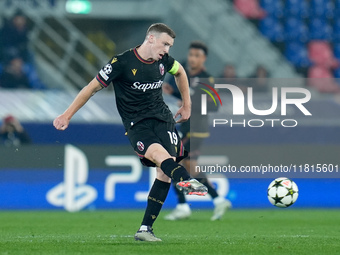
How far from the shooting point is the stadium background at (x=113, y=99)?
12.1 meters

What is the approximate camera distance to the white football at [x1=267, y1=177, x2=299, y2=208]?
794cm

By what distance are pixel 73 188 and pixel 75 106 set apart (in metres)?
5.61

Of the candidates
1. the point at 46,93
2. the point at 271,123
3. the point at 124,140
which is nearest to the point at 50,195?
the point at 124,140

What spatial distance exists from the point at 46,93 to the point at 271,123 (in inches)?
160

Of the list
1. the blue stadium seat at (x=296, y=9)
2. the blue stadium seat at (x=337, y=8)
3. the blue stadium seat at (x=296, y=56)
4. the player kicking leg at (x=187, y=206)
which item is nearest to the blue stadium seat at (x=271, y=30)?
the blue stadium seat at (x=296, y=56)

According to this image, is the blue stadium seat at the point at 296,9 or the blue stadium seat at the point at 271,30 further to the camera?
the blue stadium seat at the point at 296,9

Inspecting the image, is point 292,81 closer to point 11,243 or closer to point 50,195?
point 50,195

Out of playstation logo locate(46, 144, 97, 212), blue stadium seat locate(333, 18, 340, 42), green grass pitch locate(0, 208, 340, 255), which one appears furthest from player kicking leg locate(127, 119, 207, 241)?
blue stadium seat locate(333, 18, 340, 42)

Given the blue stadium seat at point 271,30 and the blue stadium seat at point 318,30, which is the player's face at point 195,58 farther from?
the blue stadium seat at point 318,30

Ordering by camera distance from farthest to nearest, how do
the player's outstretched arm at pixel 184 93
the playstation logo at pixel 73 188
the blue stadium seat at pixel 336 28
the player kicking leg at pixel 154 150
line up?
the blue stadium seat at pixel 336 28, the playstation logo at pixel 73 188, the player's outstretched arm at pixel 184 93, the player kicking leg at pixel 154 150

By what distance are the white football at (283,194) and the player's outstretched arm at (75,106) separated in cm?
243

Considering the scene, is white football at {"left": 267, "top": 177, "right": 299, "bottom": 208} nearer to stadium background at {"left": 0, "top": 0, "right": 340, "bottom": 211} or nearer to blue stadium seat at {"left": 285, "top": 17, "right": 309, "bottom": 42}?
stadium background at {"left": 0, "top": 0, "right": 340, "bottom": 211}

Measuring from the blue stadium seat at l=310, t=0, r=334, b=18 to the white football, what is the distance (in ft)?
43.2

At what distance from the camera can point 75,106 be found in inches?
257
